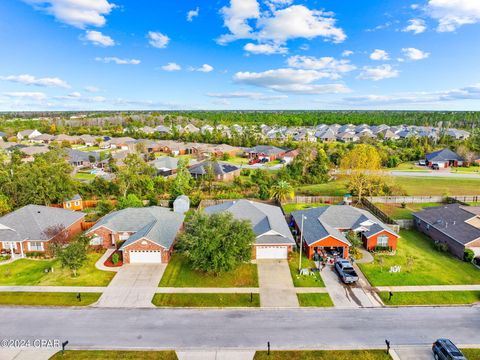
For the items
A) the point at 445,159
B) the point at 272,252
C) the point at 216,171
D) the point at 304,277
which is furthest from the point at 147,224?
the point at 445,159

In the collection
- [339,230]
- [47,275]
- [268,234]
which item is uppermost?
[268,234]

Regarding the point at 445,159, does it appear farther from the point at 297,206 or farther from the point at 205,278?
the point at 205,278

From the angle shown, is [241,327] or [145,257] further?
[145,257]

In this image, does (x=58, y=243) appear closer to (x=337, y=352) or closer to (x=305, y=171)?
(x=337, y=352)

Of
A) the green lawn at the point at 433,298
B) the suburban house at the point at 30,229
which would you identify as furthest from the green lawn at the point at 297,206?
the suburban house at the point at 30,229

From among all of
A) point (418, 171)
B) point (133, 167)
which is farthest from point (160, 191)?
point (418, 171)

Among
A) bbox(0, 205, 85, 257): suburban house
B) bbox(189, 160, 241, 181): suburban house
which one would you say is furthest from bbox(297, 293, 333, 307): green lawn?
bbox(189, 160, 241, 181): suburban house

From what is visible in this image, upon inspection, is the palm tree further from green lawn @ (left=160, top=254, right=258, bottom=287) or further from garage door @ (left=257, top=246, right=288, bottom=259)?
green lawn @ (left=160, top=254, right=258, bottom=287)
